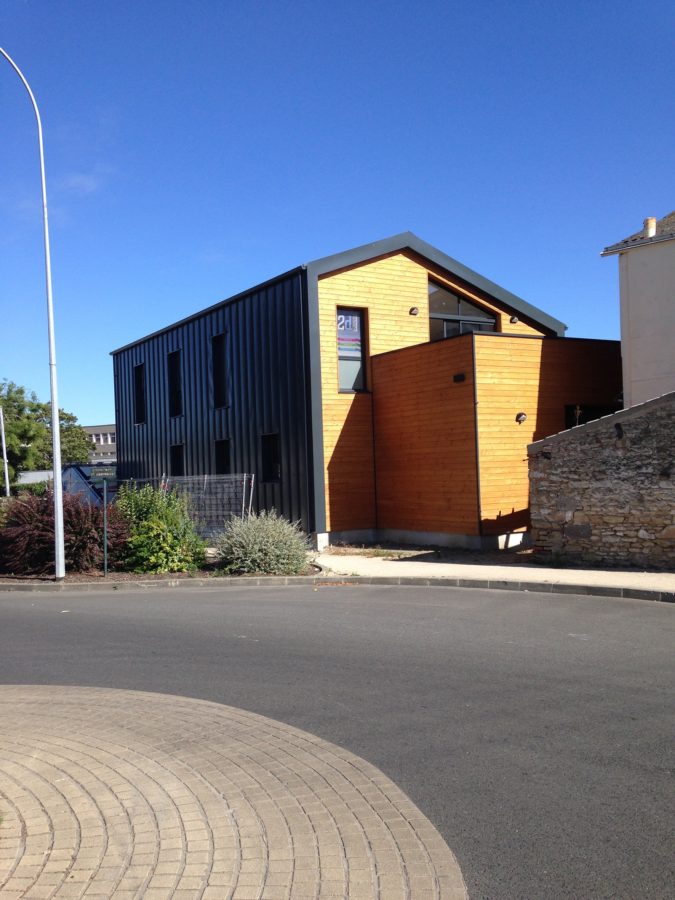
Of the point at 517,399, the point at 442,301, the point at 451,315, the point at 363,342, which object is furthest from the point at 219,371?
the point at 517,399

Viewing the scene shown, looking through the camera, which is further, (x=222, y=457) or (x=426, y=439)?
(x=222, y=457)

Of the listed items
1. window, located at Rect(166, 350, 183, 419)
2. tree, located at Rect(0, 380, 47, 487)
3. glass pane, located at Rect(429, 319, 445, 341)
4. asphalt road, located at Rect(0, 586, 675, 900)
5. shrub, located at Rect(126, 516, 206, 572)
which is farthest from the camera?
tree, located at Rect(0, 380, 47, 487)

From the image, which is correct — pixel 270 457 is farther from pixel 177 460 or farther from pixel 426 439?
pixel 177 460

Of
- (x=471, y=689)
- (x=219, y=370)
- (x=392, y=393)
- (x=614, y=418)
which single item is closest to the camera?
(x=471, y=689)

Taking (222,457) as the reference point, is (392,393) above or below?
above

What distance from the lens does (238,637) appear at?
8648mm

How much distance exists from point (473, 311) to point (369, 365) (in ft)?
13.0

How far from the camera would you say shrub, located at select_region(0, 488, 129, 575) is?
1489 cm

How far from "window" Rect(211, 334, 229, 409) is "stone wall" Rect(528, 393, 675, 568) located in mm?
11192

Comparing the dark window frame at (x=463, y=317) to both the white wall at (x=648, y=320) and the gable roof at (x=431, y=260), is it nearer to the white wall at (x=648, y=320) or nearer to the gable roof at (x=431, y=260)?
the gable roof at (x=431, y=260)

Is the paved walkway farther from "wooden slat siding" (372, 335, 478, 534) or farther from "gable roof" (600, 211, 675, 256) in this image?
"gable roof" (600, 211, 675, 256)

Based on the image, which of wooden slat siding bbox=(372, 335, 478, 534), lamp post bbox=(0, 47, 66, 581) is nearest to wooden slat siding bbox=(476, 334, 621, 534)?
wooden slat siding bbox=(372, 335, 478, 534)

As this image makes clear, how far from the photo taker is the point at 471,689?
6266mm

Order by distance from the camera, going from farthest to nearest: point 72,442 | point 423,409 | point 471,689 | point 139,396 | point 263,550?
point 72,442 < point 139,396 < point 423,409 < point 263,550 < point 471,689
